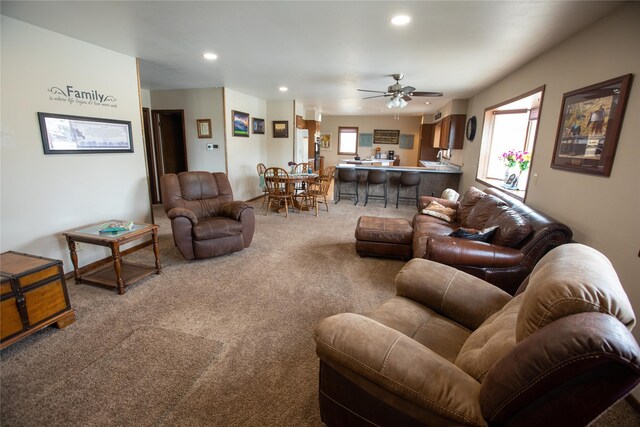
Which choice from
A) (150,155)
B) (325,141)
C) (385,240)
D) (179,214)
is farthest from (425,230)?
(325,141)

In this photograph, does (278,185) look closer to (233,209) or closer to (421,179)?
(233,209)

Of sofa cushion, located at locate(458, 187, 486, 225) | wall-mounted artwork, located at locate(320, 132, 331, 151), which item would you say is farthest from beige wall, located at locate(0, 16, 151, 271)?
wall-mounted artwork, located at locate(320, 132, 331, 151)

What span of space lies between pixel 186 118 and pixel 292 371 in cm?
554

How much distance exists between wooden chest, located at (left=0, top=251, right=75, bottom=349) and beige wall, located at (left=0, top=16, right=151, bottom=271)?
1.80 feet

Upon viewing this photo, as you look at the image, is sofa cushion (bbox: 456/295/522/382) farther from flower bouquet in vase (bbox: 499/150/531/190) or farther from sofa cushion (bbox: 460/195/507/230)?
flower bouquet in vase (bbox: 499/150/531/190)

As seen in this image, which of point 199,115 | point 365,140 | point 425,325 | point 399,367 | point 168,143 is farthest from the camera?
point 365,140

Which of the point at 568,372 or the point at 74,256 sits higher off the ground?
the point at 568,372

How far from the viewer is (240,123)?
20.2ft

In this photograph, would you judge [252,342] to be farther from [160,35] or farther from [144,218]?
[160,35]

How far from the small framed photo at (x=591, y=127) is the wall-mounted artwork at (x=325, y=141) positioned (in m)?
9.30

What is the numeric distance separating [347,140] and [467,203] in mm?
8222

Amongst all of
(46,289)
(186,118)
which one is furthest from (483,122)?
(46,289)

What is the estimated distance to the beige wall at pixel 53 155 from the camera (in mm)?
2459

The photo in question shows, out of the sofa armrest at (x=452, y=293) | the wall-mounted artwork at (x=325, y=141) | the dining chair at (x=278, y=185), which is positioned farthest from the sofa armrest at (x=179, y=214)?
the wall-mounted artwork at (x=325, y=141)
